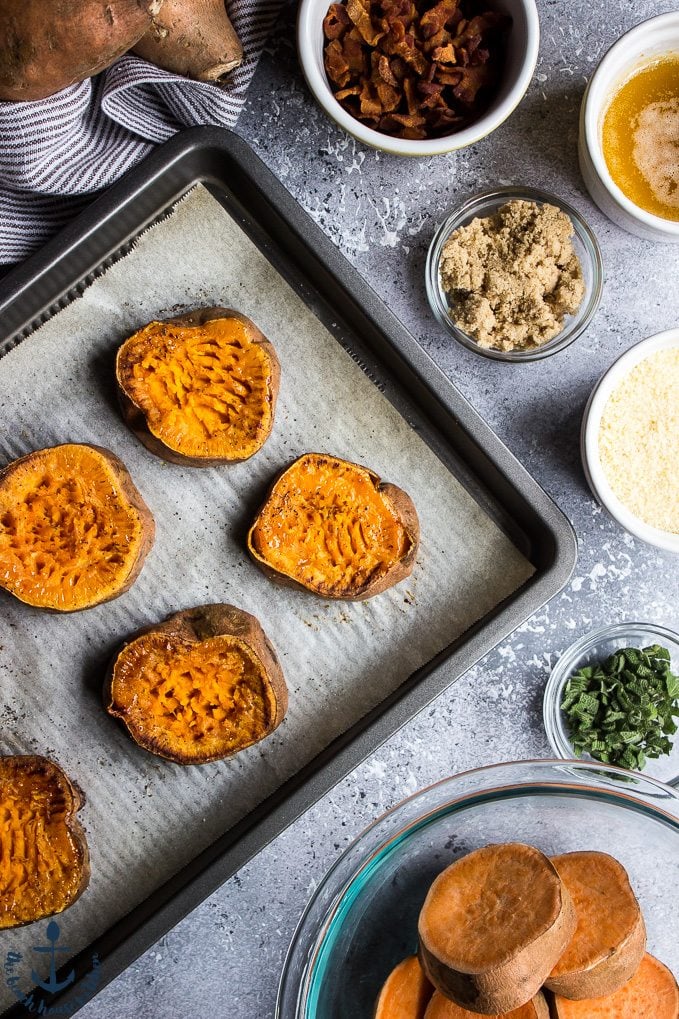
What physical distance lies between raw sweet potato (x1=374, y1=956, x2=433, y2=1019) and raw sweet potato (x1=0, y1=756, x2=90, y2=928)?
1.92 ft

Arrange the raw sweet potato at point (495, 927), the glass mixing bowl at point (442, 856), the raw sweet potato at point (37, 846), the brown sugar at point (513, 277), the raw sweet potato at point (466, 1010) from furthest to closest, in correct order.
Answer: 1. the brown sugar at point (513, 277)
2. the raw sweet potato at point (37, 846)
3. the glass mixing bowl at point (442, 856)
4. the raw sweet potato at point (466, 1010)
5. the raw sweet potato at point (495, 927)

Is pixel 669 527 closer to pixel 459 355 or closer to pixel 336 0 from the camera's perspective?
pixel 459 355

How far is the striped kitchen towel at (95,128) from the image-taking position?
5.23 ft

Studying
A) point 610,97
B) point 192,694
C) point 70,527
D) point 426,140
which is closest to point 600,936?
point 192,694

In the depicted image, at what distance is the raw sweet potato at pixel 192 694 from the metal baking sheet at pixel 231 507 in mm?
86

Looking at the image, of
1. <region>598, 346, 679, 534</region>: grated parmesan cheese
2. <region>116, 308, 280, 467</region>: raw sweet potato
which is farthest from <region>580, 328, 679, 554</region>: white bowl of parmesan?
<region>116, 308, 280, 467</region>: raw sweet potato

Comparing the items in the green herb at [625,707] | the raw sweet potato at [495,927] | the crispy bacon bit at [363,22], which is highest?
the crispy bacon bit at [363,22]

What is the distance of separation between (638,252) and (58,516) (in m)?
1.27

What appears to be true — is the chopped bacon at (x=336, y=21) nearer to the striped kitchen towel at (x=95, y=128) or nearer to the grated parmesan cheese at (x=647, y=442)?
the striped kitchen towel at (x=95, y=128)

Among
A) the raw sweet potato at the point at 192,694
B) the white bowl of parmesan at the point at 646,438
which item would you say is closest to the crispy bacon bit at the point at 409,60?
the white bowl of parmesan at the point at 646,438

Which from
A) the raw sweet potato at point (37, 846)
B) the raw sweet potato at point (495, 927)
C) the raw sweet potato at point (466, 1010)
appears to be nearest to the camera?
the raw sweet potato at point (495, 927)

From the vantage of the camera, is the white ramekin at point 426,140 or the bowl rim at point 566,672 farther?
the bowl rim at point 566,672

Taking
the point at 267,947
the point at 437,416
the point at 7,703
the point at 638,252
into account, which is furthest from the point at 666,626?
the point at 7,703

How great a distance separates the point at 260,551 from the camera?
1.66 metres
